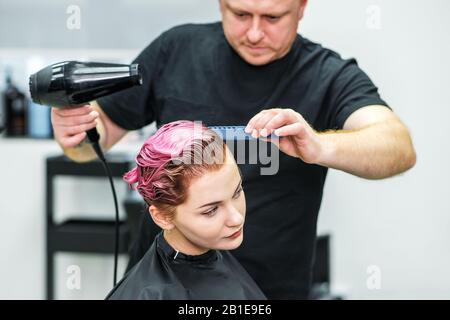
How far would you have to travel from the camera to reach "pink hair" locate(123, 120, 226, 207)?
0.97 m

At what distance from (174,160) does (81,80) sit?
0.76 ft

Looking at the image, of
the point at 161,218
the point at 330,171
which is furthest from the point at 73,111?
the point at 330,171

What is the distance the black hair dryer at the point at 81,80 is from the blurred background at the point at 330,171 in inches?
24.3

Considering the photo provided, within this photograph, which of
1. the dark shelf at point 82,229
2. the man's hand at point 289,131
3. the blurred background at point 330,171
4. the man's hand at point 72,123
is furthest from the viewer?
the dark shelf at point 82,229

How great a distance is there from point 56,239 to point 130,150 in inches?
18.7

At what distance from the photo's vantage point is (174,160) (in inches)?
38.2

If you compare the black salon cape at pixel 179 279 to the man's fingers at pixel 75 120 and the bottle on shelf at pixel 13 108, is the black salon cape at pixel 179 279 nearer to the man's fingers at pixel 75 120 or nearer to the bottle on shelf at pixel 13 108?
the man's fingers at pixel 75 120

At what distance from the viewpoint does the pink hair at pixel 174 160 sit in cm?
97

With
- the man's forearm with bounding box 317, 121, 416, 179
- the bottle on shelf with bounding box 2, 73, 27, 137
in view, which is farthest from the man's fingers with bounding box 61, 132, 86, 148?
the bottle on shelf with bounding box 2, 73, 27, 137

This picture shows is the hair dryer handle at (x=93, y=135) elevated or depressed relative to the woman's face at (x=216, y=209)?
elevated

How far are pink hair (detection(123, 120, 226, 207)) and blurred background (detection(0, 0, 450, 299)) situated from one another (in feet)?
2.14

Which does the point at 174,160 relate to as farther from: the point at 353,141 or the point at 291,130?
the point at 353,141

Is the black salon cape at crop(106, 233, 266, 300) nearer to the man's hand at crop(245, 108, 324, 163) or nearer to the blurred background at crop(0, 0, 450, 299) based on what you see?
the man's hand at crop(245, 108, 324, 163)

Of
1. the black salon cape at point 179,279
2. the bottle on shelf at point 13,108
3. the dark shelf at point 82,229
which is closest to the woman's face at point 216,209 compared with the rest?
the black salon cape at point 179,279
